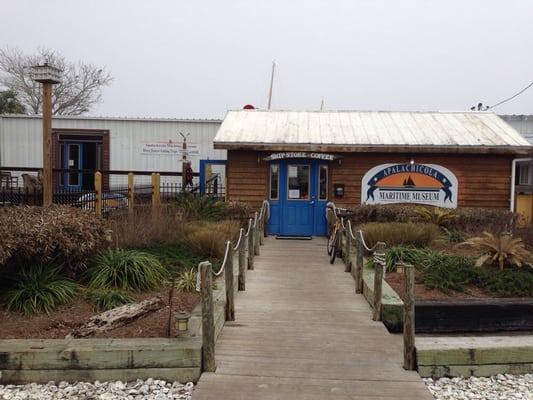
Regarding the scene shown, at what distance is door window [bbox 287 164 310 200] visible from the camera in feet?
49.8

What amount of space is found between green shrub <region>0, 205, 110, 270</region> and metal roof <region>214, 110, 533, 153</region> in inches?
300

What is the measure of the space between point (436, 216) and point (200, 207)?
19.6 feet

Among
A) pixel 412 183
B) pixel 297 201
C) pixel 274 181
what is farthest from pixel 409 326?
pixel 412 183

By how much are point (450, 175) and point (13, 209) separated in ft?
38.5

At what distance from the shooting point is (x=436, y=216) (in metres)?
13.7

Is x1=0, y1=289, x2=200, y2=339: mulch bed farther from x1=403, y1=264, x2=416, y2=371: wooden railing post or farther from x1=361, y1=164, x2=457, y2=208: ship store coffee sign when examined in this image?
x1=361, y1=164, x2=457, y2=208: ship store coffee sign

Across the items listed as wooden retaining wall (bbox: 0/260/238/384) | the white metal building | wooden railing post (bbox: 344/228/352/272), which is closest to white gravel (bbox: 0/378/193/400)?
wooden retaining wall (bbox: 0/260/238/384)

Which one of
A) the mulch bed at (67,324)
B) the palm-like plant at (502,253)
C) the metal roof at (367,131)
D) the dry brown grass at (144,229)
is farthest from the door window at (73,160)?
the palm-like plant at (502,253)

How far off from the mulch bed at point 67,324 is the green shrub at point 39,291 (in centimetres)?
11

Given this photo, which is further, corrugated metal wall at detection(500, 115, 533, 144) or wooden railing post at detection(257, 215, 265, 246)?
corrugated metal wall at detection(500, 115, 533, 144)

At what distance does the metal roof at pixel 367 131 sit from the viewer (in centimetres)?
1492

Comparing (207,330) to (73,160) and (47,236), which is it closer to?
(47,236)

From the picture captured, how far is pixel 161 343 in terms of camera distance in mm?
5316

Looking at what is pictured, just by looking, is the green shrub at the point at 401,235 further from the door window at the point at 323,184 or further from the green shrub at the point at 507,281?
the door window at the point at 323,184
